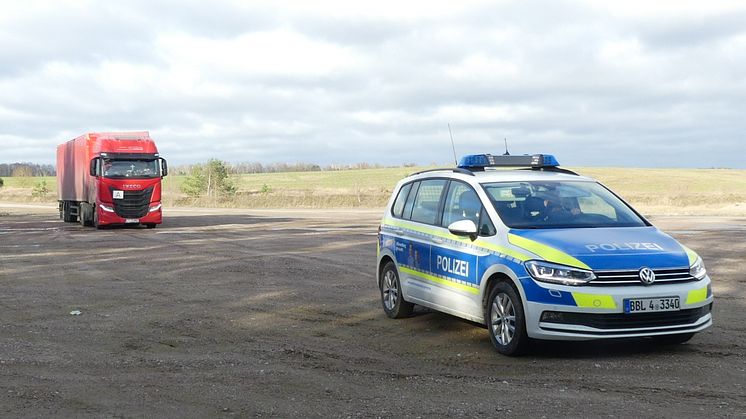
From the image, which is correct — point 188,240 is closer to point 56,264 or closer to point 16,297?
point 56,264

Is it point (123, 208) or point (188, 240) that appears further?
point (123, 208)

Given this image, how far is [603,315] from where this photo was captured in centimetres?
743

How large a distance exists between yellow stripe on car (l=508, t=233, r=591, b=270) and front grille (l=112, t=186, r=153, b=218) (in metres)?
25.4

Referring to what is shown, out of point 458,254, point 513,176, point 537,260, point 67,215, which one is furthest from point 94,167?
point 537,260

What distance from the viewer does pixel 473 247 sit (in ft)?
27.9

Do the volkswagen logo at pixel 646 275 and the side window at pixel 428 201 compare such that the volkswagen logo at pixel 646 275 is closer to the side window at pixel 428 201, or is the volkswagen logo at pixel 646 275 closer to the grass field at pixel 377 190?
the side window at pixel 428 201

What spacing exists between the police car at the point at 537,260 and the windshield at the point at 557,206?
1cm

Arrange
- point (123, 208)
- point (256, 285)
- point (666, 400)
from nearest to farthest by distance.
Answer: point (666, 400)
point (256, 285)
point (123, 208)

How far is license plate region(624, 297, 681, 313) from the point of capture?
7.42m

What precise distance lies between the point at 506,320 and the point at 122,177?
25.4 metres

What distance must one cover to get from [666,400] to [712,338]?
283 centimetres

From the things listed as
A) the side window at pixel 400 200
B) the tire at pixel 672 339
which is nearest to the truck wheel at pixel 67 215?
the side window at pixel 400 200

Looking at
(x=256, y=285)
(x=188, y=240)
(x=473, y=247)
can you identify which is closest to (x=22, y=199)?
(x=188, y=240)

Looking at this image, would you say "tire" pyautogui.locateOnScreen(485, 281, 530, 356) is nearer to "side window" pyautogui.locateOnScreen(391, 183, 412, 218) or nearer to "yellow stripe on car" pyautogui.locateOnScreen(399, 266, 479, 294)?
"yellow stripe on car" pyautogui.locateOnScreen(399, 266, 479, 294)
